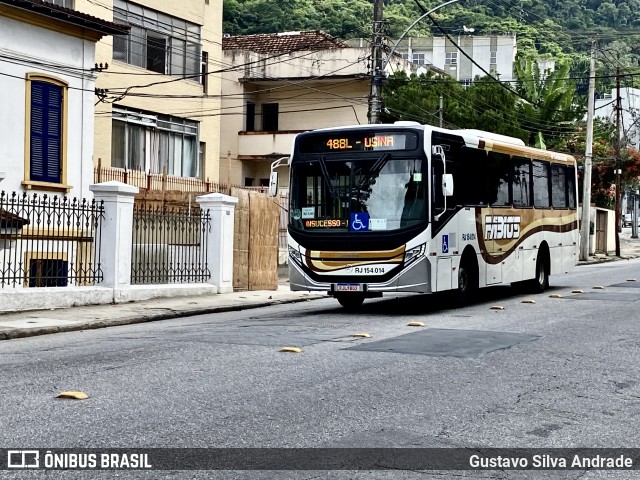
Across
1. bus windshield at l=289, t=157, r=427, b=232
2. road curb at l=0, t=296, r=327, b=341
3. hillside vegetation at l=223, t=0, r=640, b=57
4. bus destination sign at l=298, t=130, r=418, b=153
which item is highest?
hillside vegetation at l=223, t=0, r=640, b=57

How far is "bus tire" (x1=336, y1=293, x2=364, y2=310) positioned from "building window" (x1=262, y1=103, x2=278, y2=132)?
29.1m

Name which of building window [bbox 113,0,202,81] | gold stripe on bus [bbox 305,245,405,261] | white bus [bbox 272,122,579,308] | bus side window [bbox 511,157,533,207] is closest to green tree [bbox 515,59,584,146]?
building window [bbox 113,0,202,81]

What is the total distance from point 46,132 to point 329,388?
48.0ft

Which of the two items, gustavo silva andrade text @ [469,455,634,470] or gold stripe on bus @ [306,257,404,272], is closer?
gustavo silva andrade text @ [469,455,634,470]

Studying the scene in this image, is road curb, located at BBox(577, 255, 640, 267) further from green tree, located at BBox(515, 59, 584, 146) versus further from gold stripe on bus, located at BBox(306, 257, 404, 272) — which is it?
gold stripe on bus, located at BBox(306, 257, 404, 272)

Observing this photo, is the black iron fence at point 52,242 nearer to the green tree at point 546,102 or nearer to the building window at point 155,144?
the building window at point 155,144

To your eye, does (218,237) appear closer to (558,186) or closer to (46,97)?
(46,97)

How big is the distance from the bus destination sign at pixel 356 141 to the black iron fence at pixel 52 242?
4335mm

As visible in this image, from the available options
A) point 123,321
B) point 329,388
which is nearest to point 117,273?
point 123,321

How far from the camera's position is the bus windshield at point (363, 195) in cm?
1706

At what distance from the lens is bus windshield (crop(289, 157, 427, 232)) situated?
56.0ft

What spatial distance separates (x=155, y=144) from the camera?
3438 cm

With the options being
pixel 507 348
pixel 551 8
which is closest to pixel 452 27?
pixel 551 8

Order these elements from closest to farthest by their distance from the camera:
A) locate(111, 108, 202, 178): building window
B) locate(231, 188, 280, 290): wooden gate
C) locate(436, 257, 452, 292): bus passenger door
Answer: locate(436, 257, 452, 292): bus passenger door < locate(231, 188, 280, 290): wooden gate < locate(111, 108, 202, 178): building window
